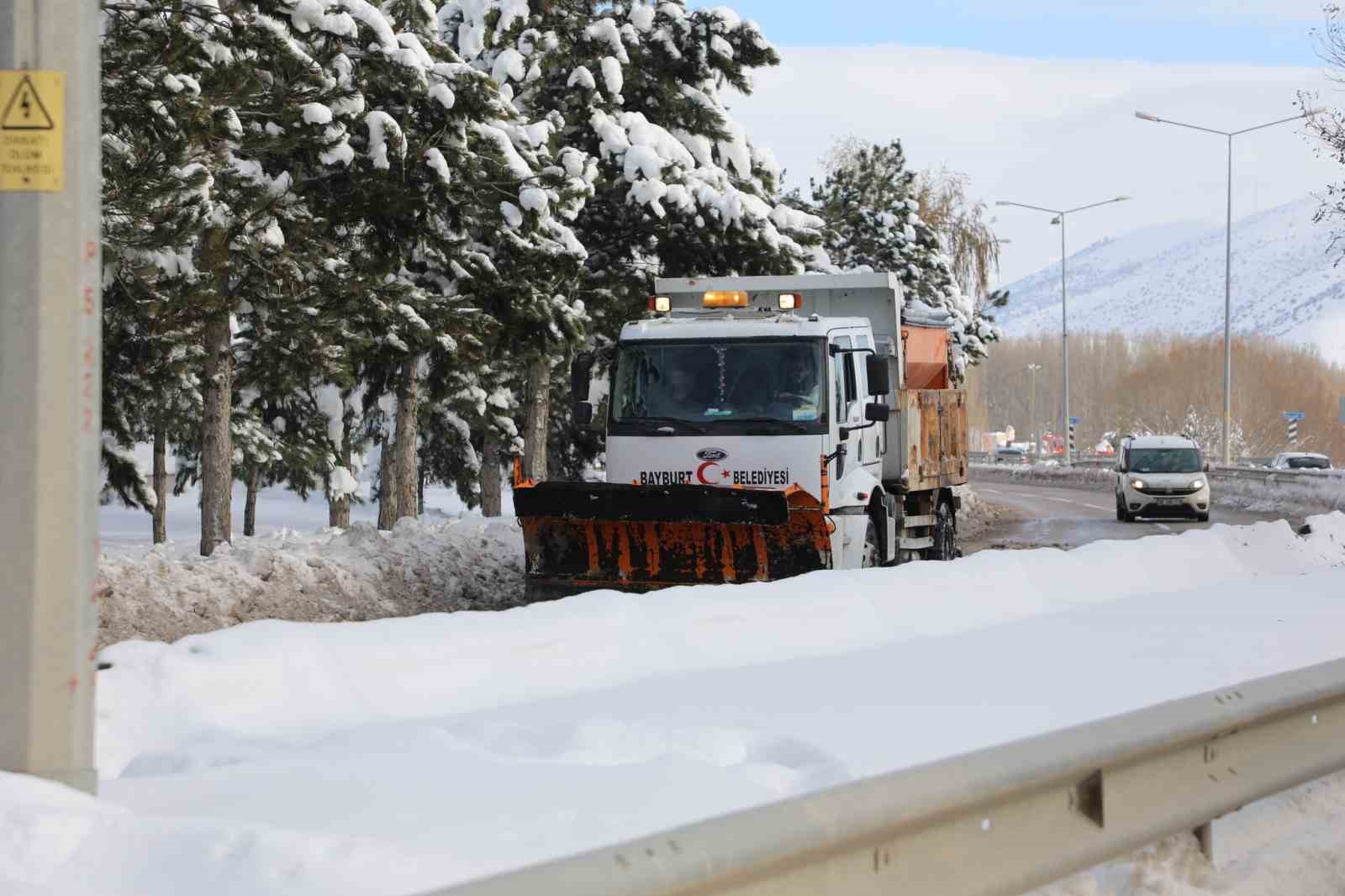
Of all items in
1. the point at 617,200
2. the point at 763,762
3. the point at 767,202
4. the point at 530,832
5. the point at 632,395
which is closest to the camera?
the point at 530,832

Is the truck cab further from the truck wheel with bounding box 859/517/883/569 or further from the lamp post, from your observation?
the lamp post

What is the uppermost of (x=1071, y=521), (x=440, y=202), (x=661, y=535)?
(x=440, y=202)

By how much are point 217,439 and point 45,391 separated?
16.7 m

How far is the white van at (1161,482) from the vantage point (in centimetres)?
3466

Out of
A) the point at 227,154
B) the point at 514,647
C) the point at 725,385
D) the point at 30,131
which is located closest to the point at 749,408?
the point at 725,385

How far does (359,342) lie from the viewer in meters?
19.9

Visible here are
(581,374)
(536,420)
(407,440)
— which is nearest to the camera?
(581,374)

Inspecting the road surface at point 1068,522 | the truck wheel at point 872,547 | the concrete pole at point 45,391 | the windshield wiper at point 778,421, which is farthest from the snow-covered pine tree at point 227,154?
the road surface at point 1068,522

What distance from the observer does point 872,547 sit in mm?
15789

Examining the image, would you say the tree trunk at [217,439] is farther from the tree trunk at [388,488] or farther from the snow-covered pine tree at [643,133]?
the tree trunk at [388,488]

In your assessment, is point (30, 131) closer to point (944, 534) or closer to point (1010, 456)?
point (944, 534)

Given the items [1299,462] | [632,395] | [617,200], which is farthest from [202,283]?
[1299,462]

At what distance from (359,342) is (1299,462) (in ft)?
207

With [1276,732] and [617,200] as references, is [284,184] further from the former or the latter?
[1276,732]
